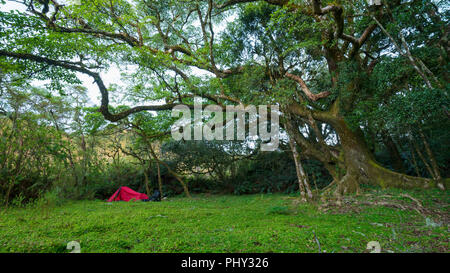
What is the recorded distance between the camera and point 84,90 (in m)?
12.6

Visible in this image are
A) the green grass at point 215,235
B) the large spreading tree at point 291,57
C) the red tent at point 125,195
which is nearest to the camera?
the green grass at point 215,235

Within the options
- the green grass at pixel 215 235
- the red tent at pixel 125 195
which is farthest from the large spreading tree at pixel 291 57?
the red tent at pixel 125 195

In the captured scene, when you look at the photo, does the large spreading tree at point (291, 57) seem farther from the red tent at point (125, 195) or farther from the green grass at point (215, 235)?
the red tent at point (125, 195)

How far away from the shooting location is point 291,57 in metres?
7.07

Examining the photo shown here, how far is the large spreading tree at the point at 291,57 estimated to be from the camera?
4.22 metres

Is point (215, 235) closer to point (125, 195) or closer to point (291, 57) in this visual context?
point (291, 57)

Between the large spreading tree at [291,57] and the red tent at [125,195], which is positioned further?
the red tent at [125,195]

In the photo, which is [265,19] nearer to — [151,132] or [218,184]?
[151,132]

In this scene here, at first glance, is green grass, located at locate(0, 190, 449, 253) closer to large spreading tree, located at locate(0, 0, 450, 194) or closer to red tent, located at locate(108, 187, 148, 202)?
large spreading tree, located at locate(0, 0, 450, 194)

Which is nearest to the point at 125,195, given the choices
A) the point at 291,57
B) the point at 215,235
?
the point at 215,235

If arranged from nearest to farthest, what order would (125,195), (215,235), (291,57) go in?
(215,235) → (291,57) → (125,195)

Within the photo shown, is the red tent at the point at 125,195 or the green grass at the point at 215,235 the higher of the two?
the green grass at the point at 215,235

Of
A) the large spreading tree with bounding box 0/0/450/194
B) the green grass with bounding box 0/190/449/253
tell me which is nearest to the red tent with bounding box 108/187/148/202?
the large spreading tree with bounding box 0/0/450/194
